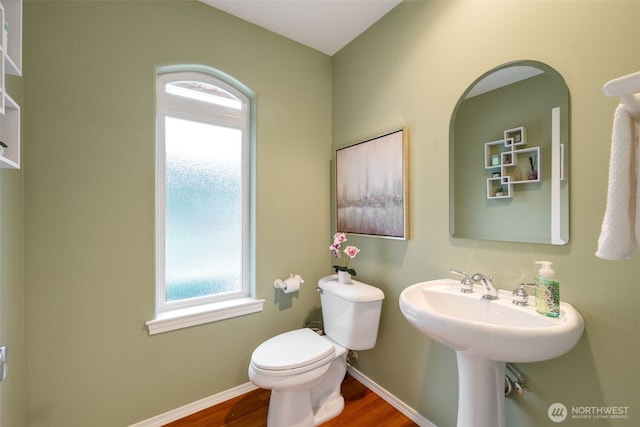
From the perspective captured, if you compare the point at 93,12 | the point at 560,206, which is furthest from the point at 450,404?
the point at 93,12

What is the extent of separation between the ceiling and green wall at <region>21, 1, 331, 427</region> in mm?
105

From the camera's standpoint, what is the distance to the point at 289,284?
1910 millimetres

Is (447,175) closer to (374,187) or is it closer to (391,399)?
(374,187)

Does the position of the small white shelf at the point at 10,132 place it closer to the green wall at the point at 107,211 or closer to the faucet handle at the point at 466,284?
the green wall at the point at 107,211

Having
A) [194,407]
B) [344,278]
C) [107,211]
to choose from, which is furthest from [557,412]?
[107,211]

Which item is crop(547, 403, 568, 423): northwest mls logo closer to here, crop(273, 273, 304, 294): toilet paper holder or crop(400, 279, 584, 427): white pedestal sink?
crop(400, 279, 584, 427): white pedestal sink

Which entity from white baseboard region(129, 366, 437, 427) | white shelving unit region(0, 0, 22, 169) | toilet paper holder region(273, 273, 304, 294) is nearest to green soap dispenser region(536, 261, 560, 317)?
white baseboard region(129, 366, 437, 427)

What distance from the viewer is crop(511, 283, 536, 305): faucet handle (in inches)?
42.1

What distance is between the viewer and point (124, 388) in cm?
144

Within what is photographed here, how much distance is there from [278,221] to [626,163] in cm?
169

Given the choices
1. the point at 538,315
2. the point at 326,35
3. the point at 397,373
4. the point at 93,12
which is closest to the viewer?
the point at 538,315

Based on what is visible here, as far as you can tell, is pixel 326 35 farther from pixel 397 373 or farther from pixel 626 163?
pixel 397 373

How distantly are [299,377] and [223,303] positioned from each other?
2.43 ft

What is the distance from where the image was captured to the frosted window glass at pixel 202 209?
1683 mm
